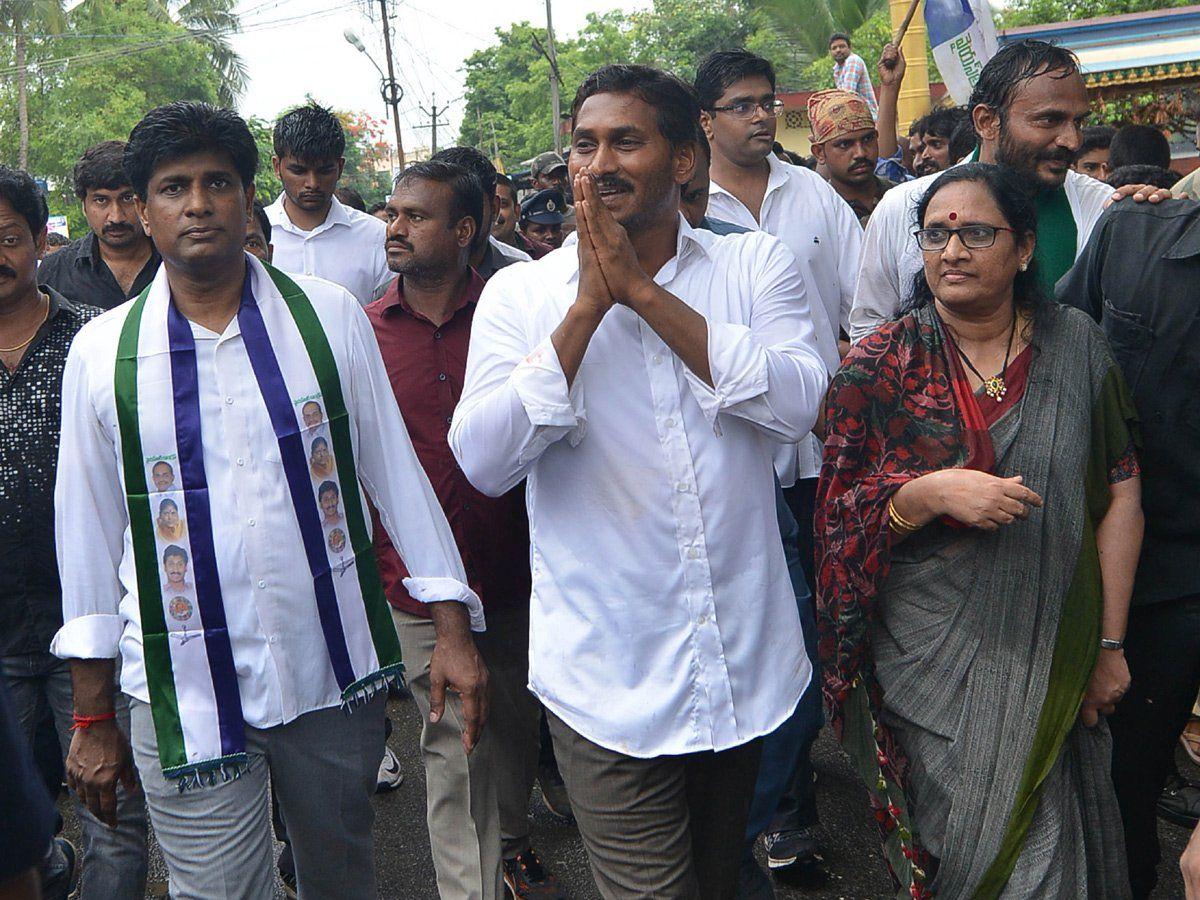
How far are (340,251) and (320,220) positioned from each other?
225 mm

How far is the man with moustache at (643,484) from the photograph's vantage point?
2672 millimetres

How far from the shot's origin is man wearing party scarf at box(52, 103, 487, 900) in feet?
9.33

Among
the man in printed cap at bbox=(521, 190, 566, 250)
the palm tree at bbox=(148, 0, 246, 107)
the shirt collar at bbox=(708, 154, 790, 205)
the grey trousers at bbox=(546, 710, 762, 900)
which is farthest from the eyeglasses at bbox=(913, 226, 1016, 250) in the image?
the palm tree at bbox=(148, 0, 246, 107)

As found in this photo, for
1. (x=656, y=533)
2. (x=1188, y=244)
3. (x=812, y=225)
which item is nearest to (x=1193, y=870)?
(x=656, y=533)

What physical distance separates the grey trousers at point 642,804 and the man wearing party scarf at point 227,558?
38 centimetres

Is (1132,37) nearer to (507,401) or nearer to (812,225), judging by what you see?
(812,225)

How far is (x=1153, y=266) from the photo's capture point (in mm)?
3301

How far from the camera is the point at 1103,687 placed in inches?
119

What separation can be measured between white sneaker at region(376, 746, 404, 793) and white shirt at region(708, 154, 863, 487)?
248 centimetres

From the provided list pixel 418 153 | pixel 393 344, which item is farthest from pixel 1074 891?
pixel 418 153

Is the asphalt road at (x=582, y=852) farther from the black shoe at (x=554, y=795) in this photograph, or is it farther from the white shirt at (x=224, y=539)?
the white shirt at (x=224, y=539)

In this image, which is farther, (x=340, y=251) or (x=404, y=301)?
(x=340, y=251)

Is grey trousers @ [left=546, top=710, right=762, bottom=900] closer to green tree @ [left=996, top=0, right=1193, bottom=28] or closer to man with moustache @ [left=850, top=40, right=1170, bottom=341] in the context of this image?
man with moustache @ [left=850, top=40, right=1170, bottom=341]

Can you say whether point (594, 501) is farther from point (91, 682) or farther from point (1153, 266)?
point (1153, 266)
